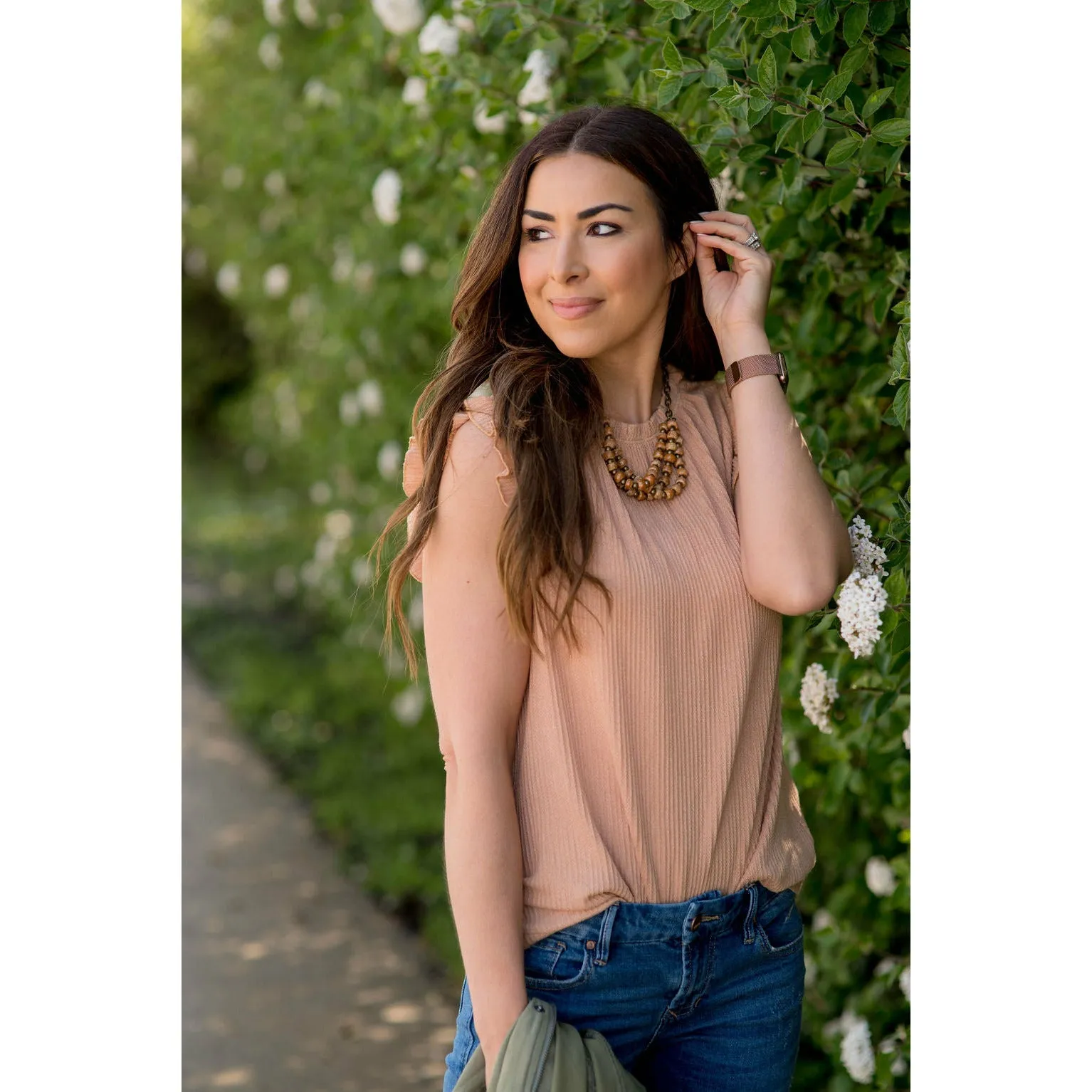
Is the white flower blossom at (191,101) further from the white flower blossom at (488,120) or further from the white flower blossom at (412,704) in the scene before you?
the white flower blossom at (488,120)

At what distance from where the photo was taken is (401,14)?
10.5 feet

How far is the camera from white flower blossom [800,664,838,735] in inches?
74.4

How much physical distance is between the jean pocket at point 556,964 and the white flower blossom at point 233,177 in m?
5.93

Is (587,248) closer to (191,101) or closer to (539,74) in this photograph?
(539,74)

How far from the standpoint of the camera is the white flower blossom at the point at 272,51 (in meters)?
5.50

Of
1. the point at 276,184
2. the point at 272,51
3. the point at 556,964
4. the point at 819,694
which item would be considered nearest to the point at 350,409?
the point at 276,184

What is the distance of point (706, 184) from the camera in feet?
5.56

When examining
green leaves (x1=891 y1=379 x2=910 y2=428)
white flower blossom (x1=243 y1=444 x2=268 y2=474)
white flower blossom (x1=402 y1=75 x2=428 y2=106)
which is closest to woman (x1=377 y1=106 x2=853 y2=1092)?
green leaves (x1=891 y1=379 x2=910 y2=428)

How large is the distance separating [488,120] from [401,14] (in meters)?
0.77

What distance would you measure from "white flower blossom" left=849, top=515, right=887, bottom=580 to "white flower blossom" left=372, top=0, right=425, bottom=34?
2107 mm

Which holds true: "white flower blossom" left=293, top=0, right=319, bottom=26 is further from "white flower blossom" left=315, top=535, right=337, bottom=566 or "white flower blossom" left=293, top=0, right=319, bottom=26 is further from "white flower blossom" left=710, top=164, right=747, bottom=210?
"white flower blossom" left=710, top=164, right=747, bottom=210
